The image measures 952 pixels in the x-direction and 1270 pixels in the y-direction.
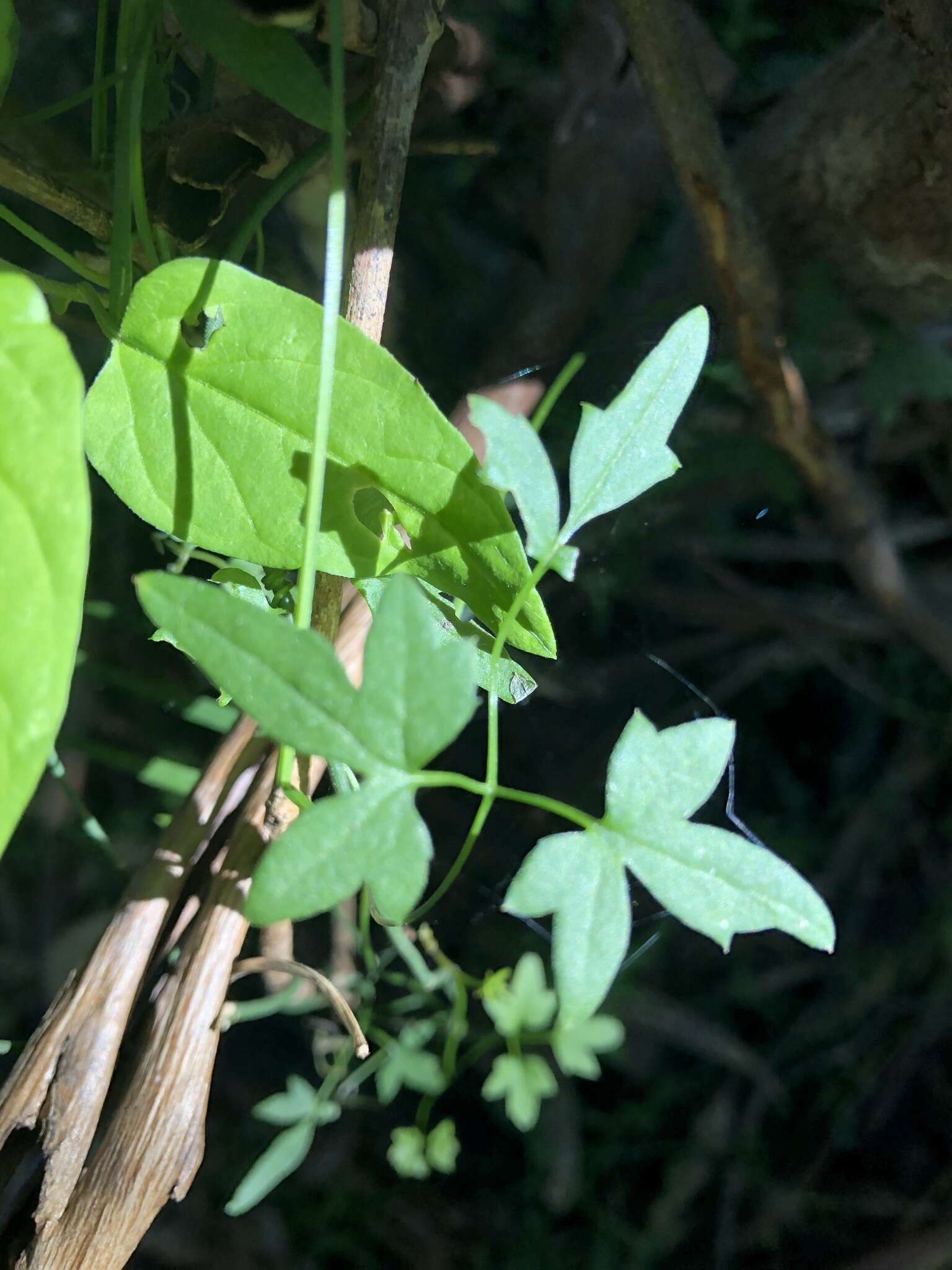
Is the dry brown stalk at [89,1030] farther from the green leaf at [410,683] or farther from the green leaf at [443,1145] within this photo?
the green leaf at [443,1145]

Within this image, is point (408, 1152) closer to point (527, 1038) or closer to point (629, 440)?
point (527, 1038)

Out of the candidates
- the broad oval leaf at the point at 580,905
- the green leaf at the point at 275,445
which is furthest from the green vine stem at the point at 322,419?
the broad oval leaf at the point at 580,905

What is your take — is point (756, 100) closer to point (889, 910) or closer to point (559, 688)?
point (559, 688)

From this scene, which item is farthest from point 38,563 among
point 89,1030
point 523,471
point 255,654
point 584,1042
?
point 584,1042

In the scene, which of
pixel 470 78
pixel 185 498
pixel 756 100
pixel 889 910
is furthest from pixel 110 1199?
pixel 889 910

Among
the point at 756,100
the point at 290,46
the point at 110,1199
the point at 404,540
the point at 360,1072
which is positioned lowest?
the point at 360,1072

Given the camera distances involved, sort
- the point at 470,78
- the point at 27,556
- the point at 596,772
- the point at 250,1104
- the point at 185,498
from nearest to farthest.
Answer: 1. the point at 27,556
2. the point at 185,498
3. the point at 470,78
4. the point at 596,772
5. the point at 250,1104
